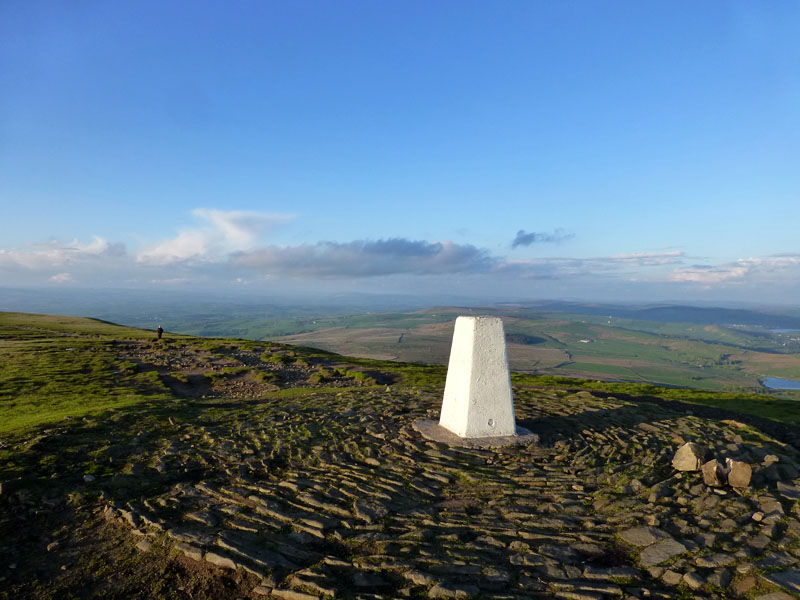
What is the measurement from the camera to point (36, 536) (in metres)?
8.23

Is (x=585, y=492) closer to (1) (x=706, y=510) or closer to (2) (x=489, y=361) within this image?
(1) (x=706, y=510)

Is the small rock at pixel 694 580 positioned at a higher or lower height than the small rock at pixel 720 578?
higher

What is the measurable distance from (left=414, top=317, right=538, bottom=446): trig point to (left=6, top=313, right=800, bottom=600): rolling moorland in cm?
102

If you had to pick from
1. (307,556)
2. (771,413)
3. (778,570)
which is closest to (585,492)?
(778,570)

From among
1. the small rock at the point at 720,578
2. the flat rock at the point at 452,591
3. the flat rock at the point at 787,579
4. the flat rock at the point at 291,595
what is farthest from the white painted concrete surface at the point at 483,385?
the flat rock at the point at 291,595

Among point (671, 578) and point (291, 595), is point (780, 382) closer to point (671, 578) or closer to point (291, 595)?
point (671, 578)

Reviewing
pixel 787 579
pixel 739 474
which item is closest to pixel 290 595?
pixel 787 579

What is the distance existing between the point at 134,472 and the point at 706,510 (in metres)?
14.4

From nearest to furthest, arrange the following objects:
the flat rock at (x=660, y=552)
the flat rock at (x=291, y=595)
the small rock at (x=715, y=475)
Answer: the flat rock at (x=291, y=595) → the flat rock at (x=660, y=552) → the small rock at (x=715, y=475)

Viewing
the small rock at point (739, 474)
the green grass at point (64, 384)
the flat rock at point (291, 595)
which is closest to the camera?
the flat rock at point (291, 595)

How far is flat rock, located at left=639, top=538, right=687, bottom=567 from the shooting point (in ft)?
25.0

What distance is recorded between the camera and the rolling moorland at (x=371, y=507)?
6977mm

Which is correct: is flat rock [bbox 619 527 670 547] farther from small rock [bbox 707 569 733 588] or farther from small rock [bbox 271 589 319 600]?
small rock [bbox 271 589 319 600]

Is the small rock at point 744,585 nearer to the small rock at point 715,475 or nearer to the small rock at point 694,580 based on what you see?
the small rock at point 694,580
